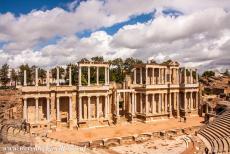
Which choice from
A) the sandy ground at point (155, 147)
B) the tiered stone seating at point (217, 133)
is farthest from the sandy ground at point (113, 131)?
the tiered stone seating at point (217, 133)

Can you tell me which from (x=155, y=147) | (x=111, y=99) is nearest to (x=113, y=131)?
(x=111, y=99)

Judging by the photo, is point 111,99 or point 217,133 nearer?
point 217,133

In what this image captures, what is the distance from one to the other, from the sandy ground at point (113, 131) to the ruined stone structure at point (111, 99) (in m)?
1.73

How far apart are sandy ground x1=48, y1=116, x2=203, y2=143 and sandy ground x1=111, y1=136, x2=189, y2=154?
157 inches

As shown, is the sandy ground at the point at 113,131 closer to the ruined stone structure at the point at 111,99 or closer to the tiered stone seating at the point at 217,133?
the ruined stone structure at the point at 111,99

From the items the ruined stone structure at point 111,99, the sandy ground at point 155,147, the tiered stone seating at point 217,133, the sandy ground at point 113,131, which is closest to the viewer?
the tiered stone seating at point 217,133

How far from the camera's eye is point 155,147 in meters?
29.5

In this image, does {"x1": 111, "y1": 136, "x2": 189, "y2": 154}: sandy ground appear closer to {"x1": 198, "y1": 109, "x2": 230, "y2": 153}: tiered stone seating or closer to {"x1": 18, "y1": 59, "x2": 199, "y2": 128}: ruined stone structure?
{"x1": 198, "y1": 109, "x2": 230, "y2": 153}: tiered stone seating

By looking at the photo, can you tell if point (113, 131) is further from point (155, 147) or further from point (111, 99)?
point (155, 147)

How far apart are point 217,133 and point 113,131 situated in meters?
12.2

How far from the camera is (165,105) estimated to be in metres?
45.6

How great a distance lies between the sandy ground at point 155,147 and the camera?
28.2 metres

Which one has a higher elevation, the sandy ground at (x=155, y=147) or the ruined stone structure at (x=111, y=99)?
the ruined stone structure at (x=111, y=99)

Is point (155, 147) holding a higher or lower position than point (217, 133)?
lower
